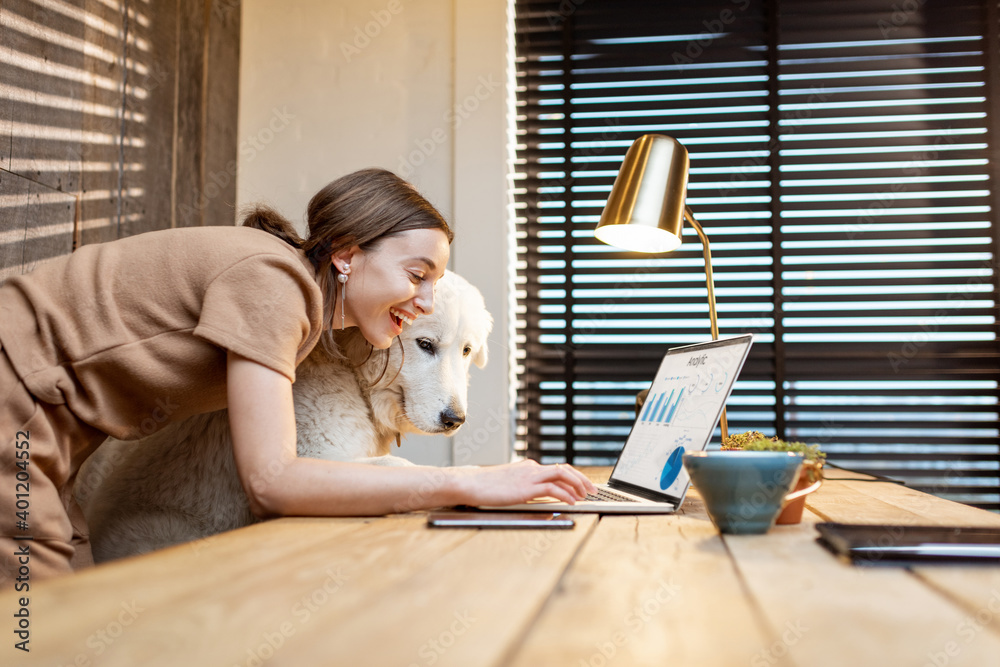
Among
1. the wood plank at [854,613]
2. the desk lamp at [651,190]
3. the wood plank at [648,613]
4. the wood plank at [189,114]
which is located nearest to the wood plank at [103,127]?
the wood plank at [189,114]

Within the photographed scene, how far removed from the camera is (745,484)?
806 millimetres

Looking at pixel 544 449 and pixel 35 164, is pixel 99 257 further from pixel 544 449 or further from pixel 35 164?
pixel 544 449

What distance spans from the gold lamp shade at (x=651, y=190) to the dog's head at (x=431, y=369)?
1.49 feet

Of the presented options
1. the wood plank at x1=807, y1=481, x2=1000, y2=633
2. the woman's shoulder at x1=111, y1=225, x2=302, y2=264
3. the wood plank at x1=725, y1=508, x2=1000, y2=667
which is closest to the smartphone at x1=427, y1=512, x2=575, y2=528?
the wood plank at x1=725, y1=508, x2=1000, y2=667

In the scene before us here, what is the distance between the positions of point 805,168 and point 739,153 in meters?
0.27

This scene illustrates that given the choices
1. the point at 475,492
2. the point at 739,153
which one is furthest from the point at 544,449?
the point at 475,492

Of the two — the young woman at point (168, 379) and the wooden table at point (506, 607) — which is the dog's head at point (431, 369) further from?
the wooden table at point (506, 607)

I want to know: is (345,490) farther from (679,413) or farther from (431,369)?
(431,369)

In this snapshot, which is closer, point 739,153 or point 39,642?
point 39,642

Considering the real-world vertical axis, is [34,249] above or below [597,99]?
below

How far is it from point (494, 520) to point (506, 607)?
386mm

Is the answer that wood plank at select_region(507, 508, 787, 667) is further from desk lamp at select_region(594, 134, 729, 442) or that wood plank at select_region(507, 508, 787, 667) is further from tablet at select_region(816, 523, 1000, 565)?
desk lamp at select_region(594, 134, 729, 442)

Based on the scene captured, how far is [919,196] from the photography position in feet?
8.79

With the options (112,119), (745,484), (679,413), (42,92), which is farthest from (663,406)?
A: (112,119)
